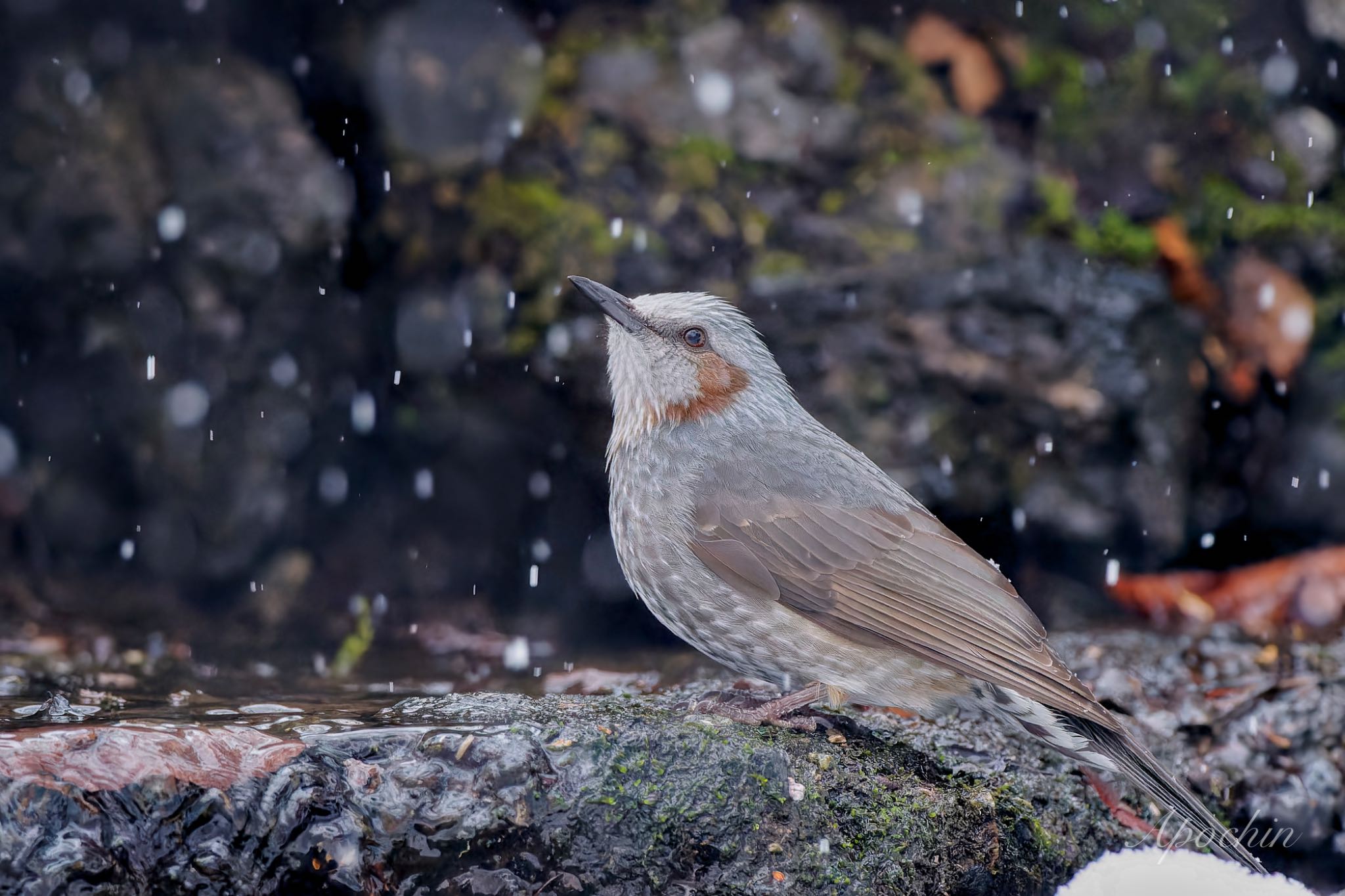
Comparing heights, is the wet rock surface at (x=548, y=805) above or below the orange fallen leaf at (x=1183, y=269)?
below

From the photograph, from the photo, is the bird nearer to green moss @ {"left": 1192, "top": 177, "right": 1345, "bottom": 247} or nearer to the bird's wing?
the bird's wing

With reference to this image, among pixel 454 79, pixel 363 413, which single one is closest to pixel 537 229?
pixel 454 79

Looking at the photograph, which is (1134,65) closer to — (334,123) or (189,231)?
(334,123)

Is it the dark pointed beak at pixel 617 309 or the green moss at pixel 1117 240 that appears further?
the green moss at pixel 1117 240

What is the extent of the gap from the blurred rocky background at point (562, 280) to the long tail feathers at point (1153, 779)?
2.90 meters

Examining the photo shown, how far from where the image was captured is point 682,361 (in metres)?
4.98

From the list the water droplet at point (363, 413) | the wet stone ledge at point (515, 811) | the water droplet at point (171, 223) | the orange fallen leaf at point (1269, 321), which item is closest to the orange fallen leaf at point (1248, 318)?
the orange fallen leaf at point (1269, 321)

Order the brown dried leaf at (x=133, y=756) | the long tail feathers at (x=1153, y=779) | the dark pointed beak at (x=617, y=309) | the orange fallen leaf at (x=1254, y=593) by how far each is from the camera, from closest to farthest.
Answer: the brown dried leaf at (x=133, y=756) < the long tail feathers at (x=1153, y=779) < the dark pointed beak at (x=617, y=309) < the orange fallen leaf at (x=1254, y=593)

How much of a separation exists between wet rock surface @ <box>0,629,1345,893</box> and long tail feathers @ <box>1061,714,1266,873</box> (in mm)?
307

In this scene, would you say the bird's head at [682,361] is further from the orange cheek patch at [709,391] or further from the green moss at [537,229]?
the green moss at [537,229]

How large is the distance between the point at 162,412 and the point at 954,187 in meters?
4.95

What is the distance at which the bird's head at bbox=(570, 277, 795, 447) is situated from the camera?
496cm

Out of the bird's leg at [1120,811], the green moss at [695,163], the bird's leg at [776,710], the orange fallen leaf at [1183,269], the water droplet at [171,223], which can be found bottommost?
the bird's leg at [1120,811]

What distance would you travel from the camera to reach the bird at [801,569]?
4.12 m
